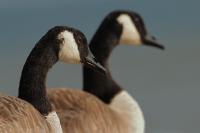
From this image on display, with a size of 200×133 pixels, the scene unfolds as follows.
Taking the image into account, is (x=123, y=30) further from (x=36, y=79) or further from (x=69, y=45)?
(x=36, y=79)

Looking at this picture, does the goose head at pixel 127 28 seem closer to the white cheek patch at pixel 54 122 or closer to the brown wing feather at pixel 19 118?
the white cheek patch at pixel 54 122

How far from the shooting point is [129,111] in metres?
14.7

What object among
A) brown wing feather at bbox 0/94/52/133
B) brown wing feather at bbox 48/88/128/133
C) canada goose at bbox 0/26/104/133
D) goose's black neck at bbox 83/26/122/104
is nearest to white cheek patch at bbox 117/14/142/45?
goose's black neck at bbox 83/26/122/104

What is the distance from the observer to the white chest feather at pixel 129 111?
14.5 m

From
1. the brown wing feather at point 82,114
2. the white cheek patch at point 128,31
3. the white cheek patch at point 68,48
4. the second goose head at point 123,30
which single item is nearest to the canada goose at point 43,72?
the white cheek patch at point 68,48

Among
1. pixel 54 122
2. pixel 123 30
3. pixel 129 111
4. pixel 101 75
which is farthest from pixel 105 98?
pixel 54 122

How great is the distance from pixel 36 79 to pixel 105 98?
4.43 meters

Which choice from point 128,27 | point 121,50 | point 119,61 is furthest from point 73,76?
point 128,27

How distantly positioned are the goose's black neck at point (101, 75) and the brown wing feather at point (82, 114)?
151 centimetres

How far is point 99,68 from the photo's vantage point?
11.7m

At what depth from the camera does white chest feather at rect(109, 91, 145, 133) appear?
14.5 metres

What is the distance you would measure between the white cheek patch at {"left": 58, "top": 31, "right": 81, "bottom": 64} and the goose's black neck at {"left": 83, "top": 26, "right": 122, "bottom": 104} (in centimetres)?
389

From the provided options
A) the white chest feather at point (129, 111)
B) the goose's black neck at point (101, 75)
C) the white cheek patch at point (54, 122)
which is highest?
the white cheek patch at point (54, 122)

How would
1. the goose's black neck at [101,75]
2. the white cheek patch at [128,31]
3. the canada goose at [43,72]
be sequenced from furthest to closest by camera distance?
the white cheek patch at [128,31] → the goose's black neck at [101,75] → the canada goose at [43,72]
